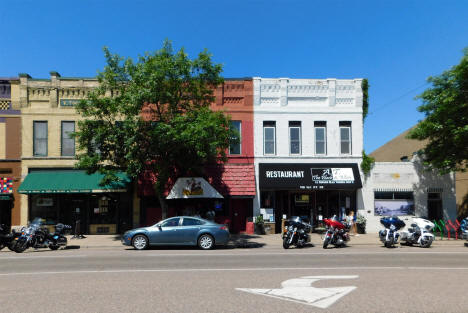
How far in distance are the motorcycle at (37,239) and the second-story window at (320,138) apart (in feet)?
47.6

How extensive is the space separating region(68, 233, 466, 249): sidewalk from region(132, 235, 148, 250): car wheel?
1.92m

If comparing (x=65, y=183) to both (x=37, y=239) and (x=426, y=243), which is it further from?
(x=426, y=243)

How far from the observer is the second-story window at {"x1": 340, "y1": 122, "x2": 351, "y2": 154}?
21.1 meters

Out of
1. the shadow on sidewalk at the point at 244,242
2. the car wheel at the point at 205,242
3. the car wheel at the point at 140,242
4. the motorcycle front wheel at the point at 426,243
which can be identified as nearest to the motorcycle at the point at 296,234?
the shadow on sidewalk at the point at 244,242

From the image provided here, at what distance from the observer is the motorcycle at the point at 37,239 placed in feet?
45.8

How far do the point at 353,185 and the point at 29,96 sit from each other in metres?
19.6

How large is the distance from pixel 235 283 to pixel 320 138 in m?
15.0

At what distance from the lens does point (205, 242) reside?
14453 mm

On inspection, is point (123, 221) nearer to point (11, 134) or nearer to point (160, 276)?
point (11, 134)

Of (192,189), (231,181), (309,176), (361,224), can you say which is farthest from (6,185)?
(361,224)

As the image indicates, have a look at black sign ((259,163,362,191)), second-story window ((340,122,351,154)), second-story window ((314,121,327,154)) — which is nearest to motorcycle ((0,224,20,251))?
black sign ((259,163,362,191))

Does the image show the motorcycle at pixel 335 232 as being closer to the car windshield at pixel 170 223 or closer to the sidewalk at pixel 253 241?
the sidewalk at pixel 253 241

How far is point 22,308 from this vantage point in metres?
5.95

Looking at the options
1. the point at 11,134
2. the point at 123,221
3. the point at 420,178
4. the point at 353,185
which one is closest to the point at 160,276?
the point at 123,221
